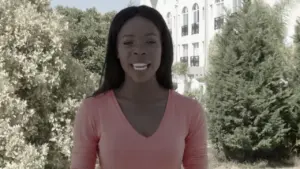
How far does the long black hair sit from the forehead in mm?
11

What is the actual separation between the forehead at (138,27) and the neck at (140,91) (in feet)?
0.34

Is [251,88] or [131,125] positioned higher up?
[251,88]

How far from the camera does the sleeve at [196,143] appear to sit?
35.7 inches

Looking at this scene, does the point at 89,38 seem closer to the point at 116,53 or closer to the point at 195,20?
the point at 195,20

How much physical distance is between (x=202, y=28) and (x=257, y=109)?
18.5 ft

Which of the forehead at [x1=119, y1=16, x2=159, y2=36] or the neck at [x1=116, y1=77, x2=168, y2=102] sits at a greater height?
the forehead at [x1=119, y1=16, x2=159, y2=36]

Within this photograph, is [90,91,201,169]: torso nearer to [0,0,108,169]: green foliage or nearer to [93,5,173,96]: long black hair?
[93,5,173,96]: long black hair

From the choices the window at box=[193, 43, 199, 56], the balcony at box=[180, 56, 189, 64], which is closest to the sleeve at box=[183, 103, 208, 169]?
the window at box=[193, 43, 199, 56]

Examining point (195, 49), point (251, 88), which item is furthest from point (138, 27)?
point (195, 49)

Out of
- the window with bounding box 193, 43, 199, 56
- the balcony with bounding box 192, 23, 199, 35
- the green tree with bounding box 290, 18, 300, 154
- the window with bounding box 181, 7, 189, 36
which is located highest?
the window with bounding box 181, 7, 189, 36

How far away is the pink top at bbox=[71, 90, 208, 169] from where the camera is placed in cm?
83

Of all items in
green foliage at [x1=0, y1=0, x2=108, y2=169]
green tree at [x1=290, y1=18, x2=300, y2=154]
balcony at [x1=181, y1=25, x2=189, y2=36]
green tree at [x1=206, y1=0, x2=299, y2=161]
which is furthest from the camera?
balcony at [x1=181, y1=25, x2=189, y2=36]

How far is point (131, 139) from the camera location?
83cm

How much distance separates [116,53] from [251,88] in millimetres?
5888
